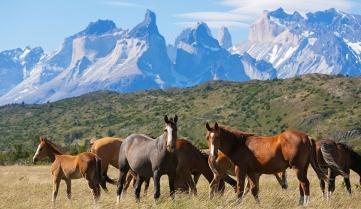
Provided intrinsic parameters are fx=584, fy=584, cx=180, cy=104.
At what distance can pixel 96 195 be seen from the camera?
17781mm

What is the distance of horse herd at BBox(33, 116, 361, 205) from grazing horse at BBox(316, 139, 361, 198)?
1.3 inches

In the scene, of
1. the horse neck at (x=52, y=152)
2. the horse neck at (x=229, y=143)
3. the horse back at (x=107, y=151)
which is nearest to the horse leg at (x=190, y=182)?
the horse neck at (x=229, y=143)

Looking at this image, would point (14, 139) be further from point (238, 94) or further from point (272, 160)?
point (272, 160)

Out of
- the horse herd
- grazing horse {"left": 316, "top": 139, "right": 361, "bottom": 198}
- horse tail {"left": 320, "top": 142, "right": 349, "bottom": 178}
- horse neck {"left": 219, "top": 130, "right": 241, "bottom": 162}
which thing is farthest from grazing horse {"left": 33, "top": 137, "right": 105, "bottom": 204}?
horse tail {"left": 320, "top": 142, "right": 349, "bottom": 178}

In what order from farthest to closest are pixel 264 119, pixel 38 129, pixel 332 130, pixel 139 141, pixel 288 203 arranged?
1. pixel 38 129
2. pixel 264 119
3. pixel 332 130
4. pixel 139 141
5. pixel 288 203

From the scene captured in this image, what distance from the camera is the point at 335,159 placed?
2008 cm

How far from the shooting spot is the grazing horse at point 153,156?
15.7m

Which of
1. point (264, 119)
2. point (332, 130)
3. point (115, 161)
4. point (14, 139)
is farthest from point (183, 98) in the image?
point (115, 161)

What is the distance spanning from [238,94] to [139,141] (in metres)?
172

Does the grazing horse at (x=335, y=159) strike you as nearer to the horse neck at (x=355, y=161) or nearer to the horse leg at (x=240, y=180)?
the horse neck at (x=355, y=161)

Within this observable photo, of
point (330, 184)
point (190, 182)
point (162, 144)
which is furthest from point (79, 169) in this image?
point (330, 184)

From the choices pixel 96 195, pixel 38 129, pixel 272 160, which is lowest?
pixel 38 129

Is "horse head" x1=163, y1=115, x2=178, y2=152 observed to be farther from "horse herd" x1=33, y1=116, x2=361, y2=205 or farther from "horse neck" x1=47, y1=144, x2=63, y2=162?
"horse neck" x1=47, y1=144, x2=63, y2=162

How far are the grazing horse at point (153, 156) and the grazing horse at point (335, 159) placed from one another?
19.1 feet
